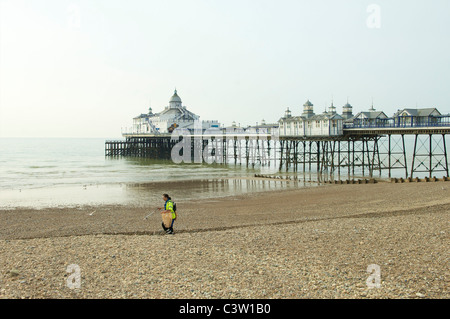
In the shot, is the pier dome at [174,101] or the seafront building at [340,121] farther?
the pier dome at [174,101]

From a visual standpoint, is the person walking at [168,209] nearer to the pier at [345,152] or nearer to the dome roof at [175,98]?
the pier at [345,152]

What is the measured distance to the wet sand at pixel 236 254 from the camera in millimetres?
7438

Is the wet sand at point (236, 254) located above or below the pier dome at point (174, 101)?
below

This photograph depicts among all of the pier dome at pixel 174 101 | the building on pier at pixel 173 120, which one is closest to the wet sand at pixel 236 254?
the building on pier at pixel 173 120

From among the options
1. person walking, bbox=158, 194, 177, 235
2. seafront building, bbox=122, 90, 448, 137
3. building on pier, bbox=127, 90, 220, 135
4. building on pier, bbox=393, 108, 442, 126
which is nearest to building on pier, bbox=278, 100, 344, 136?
seafront building, bbox=122, 90, 448, 137

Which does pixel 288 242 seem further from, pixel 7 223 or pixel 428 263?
pixel 7 223

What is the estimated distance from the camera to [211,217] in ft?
53.6

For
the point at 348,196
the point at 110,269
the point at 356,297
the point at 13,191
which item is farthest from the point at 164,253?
the point at 13,191

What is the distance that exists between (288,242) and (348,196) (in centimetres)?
1198

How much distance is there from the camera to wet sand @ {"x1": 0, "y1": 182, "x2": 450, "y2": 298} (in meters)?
7.44

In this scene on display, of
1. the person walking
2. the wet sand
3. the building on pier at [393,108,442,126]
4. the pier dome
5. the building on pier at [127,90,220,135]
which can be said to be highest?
the pier dome

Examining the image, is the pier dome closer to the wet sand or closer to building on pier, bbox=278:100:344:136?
building on pier, bbox=278:100:344:136

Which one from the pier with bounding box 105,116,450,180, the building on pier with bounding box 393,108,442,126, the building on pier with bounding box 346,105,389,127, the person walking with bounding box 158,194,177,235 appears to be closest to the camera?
the person walking with bounding box 158,194,177,235

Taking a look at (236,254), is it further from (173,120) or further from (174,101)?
(174,101)
